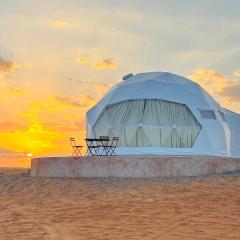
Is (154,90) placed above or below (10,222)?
above

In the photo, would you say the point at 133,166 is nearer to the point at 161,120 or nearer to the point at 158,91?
the point at 161,120

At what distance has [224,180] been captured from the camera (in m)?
18.3

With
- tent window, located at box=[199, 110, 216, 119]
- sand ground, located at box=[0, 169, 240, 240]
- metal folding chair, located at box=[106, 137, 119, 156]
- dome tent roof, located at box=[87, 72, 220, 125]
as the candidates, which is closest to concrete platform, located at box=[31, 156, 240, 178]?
sand ground, located at box=[0, 169, 240, 240]

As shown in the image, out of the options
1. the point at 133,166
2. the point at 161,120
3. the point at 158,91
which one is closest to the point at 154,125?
the point at 161,120

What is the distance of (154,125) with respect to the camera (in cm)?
2991

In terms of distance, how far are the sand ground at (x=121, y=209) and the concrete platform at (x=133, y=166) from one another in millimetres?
1211

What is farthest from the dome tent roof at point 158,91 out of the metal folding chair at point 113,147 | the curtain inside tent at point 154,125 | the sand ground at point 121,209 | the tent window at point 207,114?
the sand ground at point 121,209

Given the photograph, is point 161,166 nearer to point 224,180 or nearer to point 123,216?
point 224,180

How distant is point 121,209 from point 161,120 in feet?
55.1

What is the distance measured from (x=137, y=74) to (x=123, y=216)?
900 inches

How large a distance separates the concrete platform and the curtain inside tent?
8168 mm

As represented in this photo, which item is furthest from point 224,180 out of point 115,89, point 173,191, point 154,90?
point 115,89

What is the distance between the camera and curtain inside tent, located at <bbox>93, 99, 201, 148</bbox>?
29.8 meters

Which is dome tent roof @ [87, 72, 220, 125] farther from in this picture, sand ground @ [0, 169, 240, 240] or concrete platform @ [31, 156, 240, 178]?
sand ground @ [0, 169, 240, 240]
